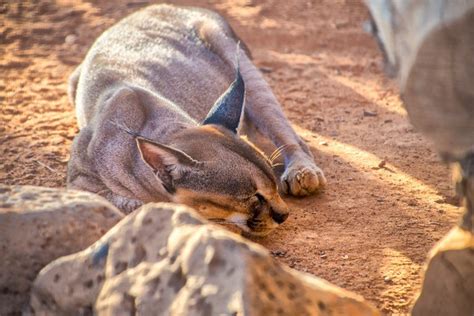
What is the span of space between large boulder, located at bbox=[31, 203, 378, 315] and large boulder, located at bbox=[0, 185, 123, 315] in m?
0.21

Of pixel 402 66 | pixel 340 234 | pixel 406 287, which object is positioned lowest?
pixel 340 234

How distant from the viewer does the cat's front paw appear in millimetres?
4852

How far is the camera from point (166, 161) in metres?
4.09

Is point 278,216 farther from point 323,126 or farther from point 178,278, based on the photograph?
point 323,126

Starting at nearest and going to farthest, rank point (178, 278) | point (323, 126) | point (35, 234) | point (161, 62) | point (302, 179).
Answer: point (178, 278), point (35, 234), point (302, 179), point (161, 62), point (323, 126)

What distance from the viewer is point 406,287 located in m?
3.49

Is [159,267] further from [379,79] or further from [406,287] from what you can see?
[379,79]

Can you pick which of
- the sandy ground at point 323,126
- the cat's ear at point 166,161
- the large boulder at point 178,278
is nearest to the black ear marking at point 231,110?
the cat's ear at point 166,161

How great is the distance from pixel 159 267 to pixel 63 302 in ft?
1.46

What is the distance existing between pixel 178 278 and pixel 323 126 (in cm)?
375

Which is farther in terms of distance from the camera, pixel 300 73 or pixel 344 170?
pixel 300 73

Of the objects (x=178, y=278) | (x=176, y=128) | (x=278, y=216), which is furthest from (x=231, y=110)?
(x=178, y=278)

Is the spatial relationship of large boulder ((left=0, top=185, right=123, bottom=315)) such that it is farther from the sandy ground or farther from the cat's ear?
the sandy ground

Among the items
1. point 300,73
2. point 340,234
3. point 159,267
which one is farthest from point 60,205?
point 300,73
